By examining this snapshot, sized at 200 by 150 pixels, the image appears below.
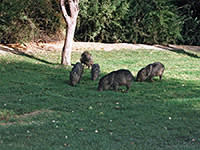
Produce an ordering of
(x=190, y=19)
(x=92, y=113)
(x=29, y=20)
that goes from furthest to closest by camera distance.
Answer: (x=190, y=19), (x=29, y=20), (x=92, y=113)

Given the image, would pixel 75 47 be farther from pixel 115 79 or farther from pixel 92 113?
pixel 92 113

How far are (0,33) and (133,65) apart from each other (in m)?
7.29

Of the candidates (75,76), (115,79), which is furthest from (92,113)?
(75,76)

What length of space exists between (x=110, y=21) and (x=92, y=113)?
1451 cm

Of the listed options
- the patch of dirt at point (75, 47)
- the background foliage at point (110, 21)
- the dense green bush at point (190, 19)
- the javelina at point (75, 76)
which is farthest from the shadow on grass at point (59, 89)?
the dense green bush at point (190, 19)

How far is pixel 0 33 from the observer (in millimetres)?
16500

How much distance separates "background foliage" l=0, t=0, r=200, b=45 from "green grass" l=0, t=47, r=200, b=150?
6.02 metres

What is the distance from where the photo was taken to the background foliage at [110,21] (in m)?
17.1

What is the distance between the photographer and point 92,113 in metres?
6.80

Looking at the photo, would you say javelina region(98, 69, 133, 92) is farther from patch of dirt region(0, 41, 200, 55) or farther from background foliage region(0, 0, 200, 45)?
background foliage region(0, 0, 200, 45)

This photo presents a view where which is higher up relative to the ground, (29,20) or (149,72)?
(29,20)

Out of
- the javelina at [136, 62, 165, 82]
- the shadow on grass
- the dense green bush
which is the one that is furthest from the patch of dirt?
the javelina at [136, 62, 165, 82]

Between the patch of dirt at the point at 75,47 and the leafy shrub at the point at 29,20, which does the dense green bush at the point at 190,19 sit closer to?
the patch of dirt at the point at 75,47

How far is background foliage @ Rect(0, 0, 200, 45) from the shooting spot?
17.1 metres
